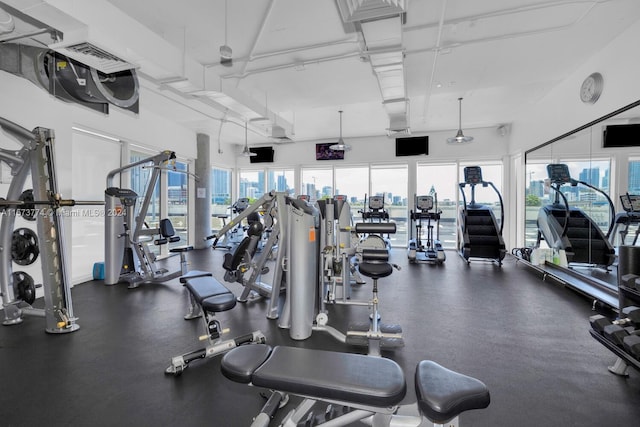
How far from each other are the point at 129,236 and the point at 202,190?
3261mm

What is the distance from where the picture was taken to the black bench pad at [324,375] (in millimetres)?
1120

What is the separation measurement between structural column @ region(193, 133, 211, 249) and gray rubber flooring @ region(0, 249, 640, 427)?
372 centimetres

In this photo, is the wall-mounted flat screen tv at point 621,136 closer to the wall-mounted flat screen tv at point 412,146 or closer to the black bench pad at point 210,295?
the wall-mounted flat screen tv at point 412,146

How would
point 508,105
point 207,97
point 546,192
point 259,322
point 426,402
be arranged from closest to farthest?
1. point 426,402
2. point 259,322
3. point 207,97
4. point 546,192
5. point 508,105

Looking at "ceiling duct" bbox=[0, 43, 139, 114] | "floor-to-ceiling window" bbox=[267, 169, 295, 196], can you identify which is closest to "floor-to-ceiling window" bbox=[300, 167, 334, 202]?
"floor-to-ceiling window" bbox=[267, 169, 295, 196]

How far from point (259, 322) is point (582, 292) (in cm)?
410

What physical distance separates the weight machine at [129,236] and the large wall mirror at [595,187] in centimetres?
610

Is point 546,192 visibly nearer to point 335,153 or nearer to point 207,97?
point 335,153

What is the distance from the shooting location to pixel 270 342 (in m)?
2.73

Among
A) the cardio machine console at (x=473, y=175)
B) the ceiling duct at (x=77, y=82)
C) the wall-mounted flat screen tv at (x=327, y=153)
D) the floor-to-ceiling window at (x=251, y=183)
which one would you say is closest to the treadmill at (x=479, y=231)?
the cardio machine console at (x=473, y=175)

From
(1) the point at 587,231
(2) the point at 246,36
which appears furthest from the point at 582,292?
(2) the point at 246,36

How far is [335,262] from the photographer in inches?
111

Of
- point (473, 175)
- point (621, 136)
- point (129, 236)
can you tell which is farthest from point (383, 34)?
point (473, 175)

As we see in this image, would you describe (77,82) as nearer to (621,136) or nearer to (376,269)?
(376,269)
